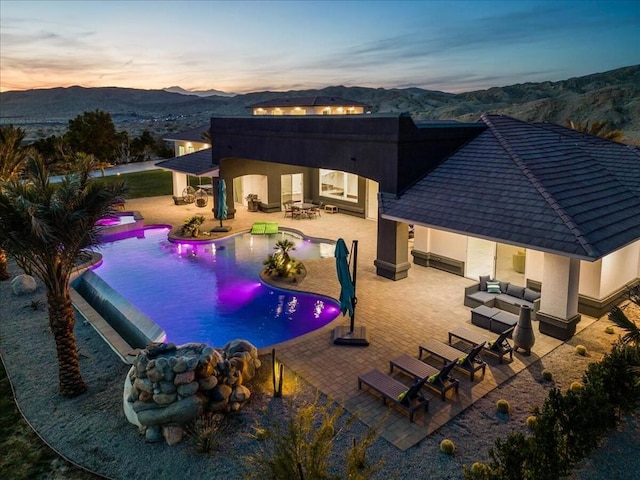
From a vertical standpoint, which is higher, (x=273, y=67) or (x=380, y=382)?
(x=273, y=67)

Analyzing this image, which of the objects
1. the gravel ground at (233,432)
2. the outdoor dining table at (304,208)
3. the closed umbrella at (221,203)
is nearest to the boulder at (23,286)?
the gravel ground at (233,432)

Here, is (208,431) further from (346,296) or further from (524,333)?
(524,333)

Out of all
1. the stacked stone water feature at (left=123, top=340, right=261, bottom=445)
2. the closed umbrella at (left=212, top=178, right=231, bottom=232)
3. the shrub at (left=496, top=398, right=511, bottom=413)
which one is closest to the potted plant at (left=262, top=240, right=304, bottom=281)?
the closed umbrella at (left=212, top=178, right=231, bottom=232)

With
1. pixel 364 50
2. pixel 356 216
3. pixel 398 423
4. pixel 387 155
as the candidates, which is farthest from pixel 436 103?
pixel 398 423

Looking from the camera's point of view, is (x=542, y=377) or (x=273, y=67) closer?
(x=542, y=377)

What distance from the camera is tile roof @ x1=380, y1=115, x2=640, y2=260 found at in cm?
1214

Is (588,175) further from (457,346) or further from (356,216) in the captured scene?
(356,216)

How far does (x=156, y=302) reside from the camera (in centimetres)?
1630

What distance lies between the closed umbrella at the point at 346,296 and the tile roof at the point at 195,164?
1722cm

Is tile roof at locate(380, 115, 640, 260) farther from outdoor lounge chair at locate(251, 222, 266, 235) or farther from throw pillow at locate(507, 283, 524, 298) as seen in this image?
outdoor lounge chair at locate(251, 222, 266, 235)

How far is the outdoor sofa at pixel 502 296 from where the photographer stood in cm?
1384

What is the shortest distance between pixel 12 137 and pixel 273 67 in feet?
375

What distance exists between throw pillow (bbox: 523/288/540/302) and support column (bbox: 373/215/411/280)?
4425 mm

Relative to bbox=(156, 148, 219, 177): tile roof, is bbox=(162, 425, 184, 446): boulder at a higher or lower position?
lower
